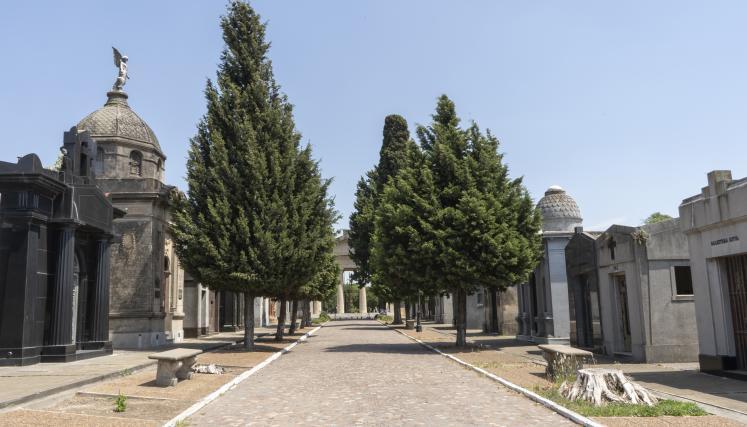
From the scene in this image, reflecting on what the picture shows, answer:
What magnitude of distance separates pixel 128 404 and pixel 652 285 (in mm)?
14557

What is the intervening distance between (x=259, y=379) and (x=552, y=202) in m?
16.7

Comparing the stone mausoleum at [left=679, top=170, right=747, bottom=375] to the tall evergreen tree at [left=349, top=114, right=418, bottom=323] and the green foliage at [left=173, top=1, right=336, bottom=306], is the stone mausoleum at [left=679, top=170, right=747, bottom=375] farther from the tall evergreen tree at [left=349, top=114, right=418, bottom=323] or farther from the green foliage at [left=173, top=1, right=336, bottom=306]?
the tall evergreen tree at [left=349, top=114, right=418, bottom=323]

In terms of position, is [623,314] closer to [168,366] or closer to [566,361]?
[566,361]

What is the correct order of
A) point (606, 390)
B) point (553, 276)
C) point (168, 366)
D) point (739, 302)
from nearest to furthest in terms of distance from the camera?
point (606, 390)
point (168, 366)
point (739, 302)
point (553, 276)

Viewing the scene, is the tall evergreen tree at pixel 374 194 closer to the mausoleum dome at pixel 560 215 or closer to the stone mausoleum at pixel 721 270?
the mausoleum dome at pixel 560 215

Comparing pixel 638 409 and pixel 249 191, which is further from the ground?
pixel 249 191

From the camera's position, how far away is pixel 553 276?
24.9 meters

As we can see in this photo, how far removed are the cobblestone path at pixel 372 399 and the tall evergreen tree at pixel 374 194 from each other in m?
25.6

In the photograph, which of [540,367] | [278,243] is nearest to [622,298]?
[540,367]

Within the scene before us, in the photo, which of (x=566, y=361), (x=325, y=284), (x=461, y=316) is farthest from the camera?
(x=325, y=284)

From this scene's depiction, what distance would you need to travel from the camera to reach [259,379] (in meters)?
14.0

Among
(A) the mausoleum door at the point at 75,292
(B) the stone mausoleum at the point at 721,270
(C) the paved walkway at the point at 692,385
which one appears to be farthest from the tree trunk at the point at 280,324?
(B) the stone mausoleum at the point at 721,270

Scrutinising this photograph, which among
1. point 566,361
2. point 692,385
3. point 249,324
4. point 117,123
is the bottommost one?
point 692,385

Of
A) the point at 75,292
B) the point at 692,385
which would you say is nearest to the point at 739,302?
the point at 692,385
